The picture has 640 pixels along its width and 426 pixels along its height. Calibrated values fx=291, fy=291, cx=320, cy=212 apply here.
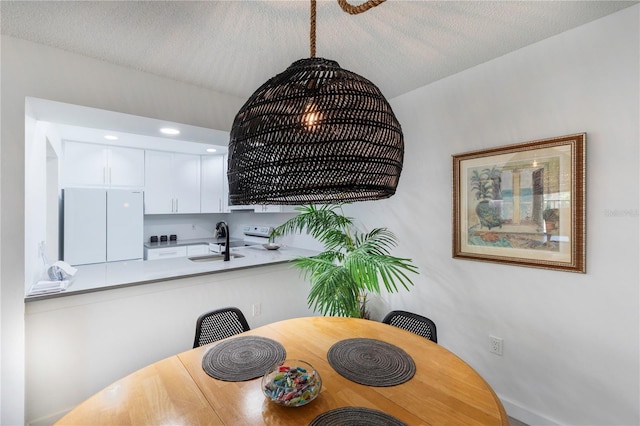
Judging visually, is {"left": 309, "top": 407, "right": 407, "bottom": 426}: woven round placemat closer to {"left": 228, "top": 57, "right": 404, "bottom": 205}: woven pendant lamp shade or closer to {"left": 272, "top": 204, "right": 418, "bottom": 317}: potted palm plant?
{"left": 228, "top": 57, "right": 404, "bottom": 205}: woven pendant lamp shade

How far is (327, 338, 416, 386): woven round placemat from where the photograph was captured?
3.89 ft

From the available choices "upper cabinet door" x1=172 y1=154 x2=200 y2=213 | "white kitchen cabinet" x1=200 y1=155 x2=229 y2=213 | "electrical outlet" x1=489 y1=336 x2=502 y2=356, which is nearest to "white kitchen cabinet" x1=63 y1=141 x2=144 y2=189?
"upper cabinet door" x1=172 y1=154 x2=200 y2=213

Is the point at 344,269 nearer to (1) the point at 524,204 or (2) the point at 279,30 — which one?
(1) the point at 524,204

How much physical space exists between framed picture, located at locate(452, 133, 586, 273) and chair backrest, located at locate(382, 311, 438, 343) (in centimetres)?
64

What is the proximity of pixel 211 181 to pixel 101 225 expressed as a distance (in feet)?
5.20

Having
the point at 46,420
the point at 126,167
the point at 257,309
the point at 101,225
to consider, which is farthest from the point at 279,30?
the point at 126,167

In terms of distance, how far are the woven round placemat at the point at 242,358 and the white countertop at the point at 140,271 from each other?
100 cm

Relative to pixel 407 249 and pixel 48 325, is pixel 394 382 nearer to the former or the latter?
pixel 407 249

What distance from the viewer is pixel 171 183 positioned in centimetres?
432

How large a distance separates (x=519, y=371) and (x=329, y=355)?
4.40 feet

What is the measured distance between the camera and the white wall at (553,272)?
1.48 metres

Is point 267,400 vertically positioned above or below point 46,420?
above

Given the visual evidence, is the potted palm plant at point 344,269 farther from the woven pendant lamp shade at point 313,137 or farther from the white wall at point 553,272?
the woven pendant lamp shade at point 313,137

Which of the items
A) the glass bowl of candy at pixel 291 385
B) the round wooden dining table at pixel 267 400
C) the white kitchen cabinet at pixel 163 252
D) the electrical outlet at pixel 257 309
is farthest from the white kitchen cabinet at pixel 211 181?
the glass bowl of candy at pixel 291 385
